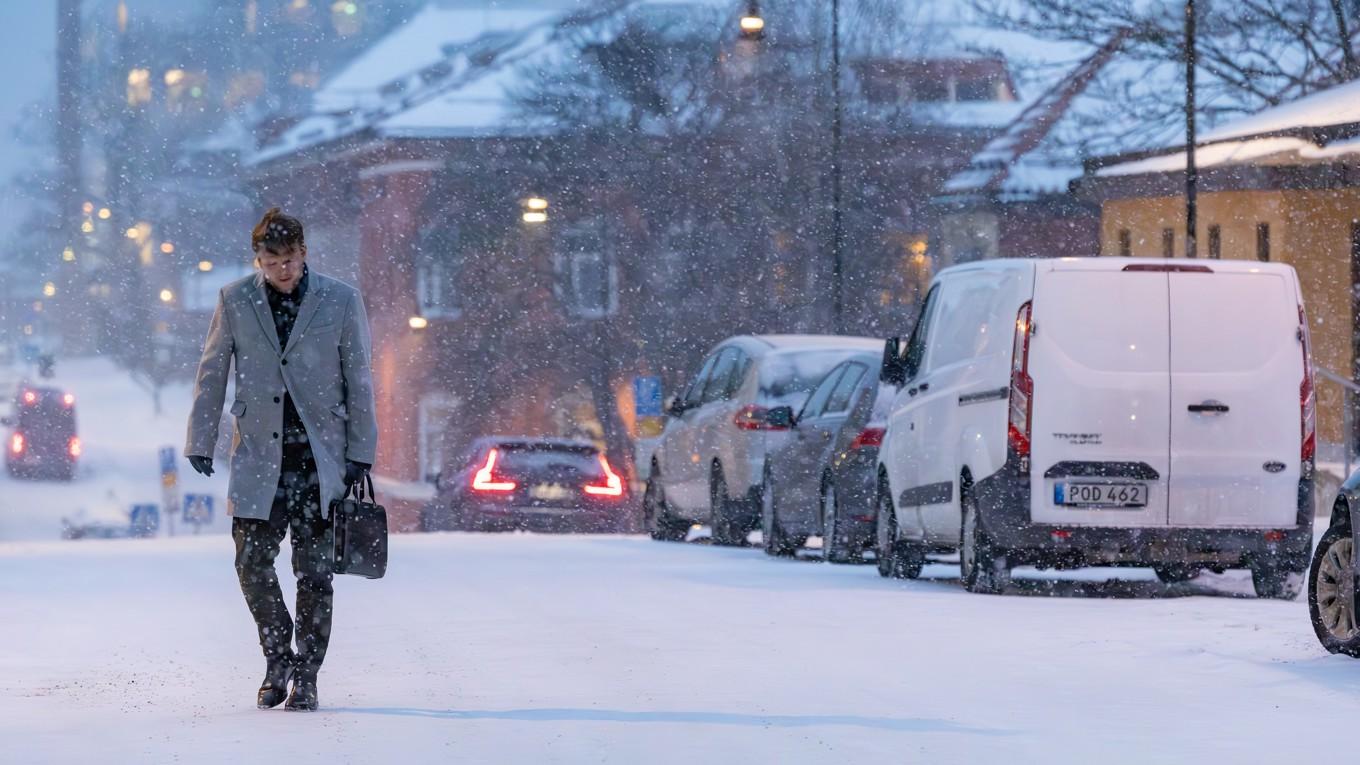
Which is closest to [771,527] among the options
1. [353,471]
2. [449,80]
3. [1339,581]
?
[1339,581]

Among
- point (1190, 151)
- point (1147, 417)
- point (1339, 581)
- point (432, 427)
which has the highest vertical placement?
point (1190, 151)

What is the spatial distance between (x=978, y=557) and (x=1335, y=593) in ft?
15.2

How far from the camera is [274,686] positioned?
932 cm

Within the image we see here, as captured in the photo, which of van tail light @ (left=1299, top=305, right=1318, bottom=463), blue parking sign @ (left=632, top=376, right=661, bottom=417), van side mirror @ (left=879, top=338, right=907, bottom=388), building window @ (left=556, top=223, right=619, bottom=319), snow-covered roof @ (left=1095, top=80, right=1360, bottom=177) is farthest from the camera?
building window @ (left=556, top=223, right=619, bottom=319)

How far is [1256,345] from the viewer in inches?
602

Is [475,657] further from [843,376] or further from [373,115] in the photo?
[373,115]

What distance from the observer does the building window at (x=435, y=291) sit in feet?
221

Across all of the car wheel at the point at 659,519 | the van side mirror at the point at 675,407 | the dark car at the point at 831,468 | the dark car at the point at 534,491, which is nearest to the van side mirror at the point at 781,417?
the dark car at the point at 831,468

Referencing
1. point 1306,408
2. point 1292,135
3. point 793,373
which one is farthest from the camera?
point 1292,135

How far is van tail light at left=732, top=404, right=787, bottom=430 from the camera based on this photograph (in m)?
20.7

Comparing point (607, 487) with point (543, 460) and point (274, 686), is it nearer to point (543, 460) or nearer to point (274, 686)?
point (543, 460)

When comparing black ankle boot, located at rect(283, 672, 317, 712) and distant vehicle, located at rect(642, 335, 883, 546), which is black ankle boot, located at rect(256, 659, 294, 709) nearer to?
black ankle boot, located at rect(283, 672, 317, 712)

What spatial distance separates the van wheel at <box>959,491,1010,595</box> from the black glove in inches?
262

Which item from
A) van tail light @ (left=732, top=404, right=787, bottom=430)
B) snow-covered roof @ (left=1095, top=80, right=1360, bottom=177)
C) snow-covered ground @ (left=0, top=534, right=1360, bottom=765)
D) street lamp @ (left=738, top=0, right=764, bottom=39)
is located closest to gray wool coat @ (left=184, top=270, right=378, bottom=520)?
snow-covered ground @ (left=0, top=534, right=1360, bottom=765)
